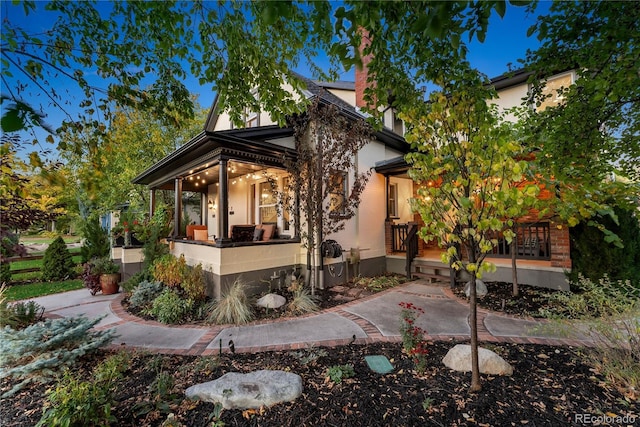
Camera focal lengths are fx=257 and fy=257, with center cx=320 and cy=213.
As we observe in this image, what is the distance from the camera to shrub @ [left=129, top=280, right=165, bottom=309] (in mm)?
5531

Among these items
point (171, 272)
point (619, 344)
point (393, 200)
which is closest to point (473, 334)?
point (619, 344)

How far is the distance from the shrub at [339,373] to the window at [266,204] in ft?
20.3

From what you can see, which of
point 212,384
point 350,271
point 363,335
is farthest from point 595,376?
point 350,271

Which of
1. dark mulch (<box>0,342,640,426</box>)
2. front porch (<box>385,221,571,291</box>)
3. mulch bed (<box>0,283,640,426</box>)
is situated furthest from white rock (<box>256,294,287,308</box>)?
front porch (<box>385,221,571,291</box>)

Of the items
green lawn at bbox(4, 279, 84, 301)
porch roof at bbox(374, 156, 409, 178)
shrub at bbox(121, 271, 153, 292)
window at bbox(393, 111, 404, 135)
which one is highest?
window at bbox(393, 111, 404, 135)

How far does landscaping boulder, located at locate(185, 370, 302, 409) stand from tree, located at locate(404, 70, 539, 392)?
176 cm

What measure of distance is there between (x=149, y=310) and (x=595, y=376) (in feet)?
21.9

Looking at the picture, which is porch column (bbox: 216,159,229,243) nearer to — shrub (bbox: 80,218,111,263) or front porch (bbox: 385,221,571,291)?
front porch (bbox: 385,221,571,291)

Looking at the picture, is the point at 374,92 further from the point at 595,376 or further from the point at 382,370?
the point at 595,376

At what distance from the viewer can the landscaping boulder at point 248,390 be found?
2295 millimetres

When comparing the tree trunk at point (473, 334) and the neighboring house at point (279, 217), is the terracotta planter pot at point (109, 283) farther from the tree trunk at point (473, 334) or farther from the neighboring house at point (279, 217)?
the tree trunk at point (473, 334)

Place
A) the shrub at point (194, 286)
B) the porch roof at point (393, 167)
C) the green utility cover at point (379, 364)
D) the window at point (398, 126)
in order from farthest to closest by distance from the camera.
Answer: the window at point (398, 126) → the porch roof at point (393, 167) → the shrub at point (194, 286) → the green utility cover at point (379, 364)

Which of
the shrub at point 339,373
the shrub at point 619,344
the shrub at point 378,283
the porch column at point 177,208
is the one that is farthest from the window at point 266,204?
the shrub at point 619,344

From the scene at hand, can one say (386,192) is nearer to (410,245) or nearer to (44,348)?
(410,245)
